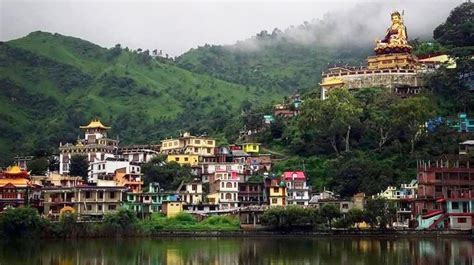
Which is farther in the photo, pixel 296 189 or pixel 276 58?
pixel 276 58

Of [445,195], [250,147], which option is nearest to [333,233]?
[445,195]

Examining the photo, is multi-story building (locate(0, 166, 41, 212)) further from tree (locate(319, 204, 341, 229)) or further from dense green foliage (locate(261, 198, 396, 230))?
tree (locate(319, 204, 341, 229))

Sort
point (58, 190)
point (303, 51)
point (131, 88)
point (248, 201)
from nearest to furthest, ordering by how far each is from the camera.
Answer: point (58, 190), point (248, 201), point (131, 88), point (303, 51)

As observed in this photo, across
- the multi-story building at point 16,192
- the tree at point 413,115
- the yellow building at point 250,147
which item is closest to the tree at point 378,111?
the tree at point 413,115

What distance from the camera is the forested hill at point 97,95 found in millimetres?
108375

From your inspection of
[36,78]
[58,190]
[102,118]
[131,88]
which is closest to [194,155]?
[58,190]

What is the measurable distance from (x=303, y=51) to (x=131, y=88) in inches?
2136

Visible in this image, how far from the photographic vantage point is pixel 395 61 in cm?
8894

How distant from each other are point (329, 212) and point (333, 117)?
1685cm

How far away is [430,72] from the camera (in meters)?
85.2

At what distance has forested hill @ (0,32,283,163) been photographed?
108 metres

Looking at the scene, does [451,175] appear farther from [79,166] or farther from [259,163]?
[79,166]

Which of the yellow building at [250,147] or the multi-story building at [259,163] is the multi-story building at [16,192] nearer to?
the multi-story building at [259,163]

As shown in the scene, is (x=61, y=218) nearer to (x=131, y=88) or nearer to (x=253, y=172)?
(x=253, y=172)
